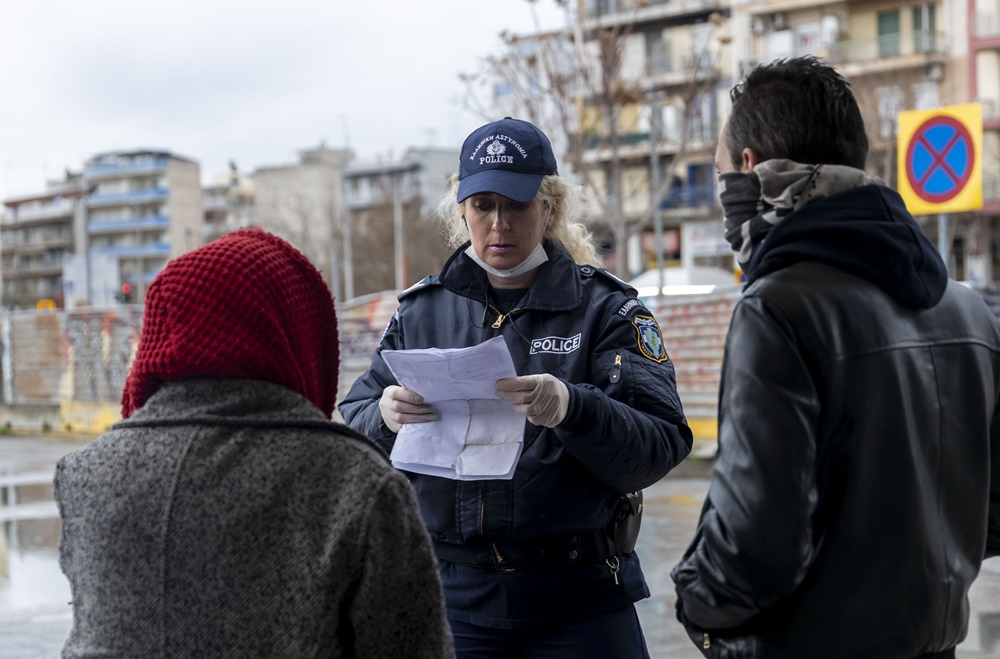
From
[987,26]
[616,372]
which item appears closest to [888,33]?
[987,26]

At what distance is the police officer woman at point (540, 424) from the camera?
269cm

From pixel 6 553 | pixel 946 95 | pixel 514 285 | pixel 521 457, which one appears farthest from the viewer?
pixel 946 95

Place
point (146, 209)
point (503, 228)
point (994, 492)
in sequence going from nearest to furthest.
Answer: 1. point (994, 492)
2. point (503, 228)
3. point (146, 209)

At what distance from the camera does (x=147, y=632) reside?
169 cm

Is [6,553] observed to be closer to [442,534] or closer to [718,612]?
[442,534]

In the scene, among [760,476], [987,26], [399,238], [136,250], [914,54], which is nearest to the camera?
[760,476]

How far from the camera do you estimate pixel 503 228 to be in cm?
297

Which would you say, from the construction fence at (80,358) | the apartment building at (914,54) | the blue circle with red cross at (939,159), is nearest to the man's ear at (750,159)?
the blue circle with red cross at (939,159)

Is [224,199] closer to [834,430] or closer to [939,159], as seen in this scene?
[939,159]

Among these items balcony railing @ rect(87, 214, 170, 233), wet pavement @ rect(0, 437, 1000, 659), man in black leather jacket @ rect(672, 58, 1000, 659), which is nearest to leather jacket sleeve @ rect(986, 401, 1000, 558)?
man in black leather jacket @ rect(672, 58, 1000, 659)

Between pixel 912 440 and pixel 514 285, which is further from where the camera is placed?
pixel 514 285

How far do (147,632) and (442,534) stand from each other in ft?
3.88

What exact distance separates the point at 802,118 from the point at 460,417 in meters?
1.07

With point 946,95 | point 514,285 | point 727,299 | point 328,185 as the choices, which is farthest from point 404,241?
point 514,285
